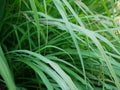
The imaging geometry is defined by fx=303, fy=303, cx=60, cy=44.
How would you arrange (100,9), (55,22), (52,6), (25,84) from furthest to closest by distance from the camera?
(100,9), (52,6), (25,84), (55,22)

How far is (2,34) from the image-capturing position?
51.4 inches

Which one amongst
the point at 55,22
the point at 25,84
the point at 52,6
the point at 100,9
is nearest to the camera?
the point at 55,22

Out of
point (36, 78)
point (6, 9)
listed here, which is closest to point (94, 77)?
point (36, 78)

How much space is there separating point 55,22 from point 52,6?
27 centimetres

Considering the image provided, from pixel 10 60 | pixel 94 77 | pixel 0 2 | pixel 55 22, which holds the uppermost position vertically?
pixel 0 2

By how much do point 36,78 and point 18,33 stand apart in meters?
0.24

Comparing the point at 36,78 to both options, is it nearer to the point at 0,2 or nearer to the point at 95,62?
the point at 95,62

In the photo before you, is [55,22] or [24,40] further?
[24,40]

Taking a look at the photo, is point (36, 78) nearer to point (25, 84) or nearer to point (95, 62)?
point (25, 84)

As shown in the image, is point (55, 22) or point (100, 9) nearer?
point (55, 22)

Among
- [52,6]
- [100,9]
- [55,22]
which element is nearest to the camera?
[55,22]

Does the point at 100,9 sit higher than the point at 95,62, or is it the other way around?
the point at 100,9

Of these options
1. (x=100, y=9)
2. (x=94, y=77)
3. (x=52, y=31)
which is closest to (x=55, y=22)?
(x=52, y=31)

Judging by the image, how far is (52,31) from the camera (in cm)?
129
